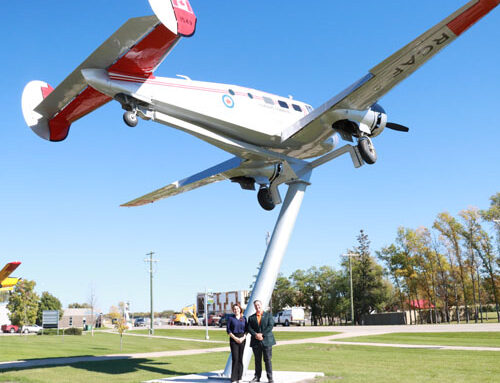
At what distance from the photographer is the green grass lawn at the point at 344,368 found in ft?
40.7

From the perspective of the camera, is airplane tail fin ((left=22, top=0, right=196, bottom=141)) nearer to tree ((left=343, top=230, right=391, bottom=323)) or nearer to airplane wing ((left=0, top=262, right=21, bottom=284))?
airplane wing ((left=0, top=262, right=21, bottom=284))

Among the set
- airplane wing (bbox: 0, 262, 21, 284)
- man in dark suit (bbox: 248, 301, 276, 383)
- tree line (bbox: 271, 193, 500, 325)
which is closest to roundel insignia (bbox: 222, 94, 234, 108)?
man in dark suit (bbox: 248, 301, 276, 383)

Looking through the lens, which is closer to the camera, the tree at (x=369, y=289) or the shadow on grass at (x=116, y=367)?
the shadow on grass at (x=116, y=367)

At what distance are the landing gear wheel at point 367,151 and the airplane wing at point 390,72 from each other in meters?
0.90

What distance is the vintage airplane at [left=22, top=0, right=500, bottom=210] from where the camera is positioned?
9.44m

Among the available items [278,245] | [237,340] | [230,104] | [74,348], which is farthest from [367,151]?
[74,348]

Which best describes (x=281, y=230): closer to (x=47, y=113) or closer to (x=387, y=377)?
(x=387, y=377)

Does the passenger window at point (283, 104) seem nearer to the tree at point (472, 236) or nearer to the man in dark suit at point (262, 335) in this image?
the man in dark suit at point (262, 335)

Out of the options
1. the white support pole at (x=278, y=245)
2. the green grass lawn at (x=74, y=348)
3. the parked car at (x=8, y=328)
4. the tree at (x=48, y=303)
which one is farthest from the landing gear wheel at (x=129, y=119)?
the tree at (x=48, y=303)

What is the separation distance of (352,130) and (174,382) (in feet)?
26.1

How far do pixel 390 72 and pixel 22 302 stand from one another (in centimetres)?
7214

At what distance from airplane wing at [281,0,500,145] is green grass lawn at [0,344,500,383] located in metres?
6.55

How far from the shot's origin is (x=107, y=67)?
385 inches

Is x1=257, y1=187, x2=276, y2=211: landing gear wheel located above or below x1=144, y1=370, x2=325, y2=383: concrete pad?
above
